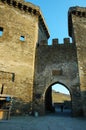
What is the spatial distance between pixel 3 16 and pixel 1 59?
3484mm

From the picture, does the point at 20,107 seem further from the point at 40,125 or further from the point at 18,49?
the point at 18,49

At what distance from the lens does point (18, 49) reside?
1012cm

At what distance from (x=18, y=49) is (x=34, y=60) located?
1.43 m

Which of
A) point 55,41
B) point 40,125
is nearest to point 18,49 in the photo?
point 55,41

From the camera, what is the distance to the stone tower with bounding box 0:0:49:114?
9141 millimetres

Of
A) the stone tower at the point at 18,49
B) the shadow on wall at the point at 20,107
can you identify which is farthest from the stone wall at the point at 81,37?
the shadow on wall at the point at 20,107

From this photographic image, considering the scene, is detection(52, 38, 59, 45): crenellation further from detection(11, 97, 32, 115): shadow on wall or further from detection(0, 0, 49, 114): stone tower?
detection(11, 97, 32, 115): shadow on wall

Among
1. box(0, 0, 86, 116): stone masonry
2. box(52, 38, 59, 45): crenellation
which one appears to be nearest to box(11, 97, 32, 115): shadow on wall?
box(0, 0, 86, 116): stone masonry

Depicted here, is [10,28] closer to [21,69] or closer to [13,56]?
[13,56]

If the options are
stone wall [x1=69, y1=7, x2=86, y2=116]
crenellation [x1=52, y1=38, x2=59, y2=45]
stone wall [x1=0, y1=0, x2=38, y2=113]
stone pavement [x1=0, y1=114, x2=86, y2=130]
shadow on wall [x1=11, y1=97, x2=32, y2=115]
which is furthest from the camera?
crenellation [x1=52, y1=38, x2=59, y2=45]

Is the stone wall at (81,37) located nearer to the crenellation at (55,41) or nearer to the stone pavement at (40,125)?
the crenellation at (55,41)

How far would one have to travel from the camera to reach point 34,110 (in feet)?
30.3

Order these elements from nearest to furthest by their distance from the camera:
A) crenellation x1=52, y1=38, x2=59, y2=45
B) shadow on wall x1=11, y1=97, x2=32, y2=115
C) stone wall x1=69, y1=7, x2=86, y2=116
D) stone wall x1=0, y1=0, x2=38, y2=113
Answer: shadow on wall x1=11, y1=97, x2=32, y2=115 < stone wall x1=0, y1=0, x2=38, y2=113 < stone wall x1=69, y1=7, x2=86, y2=116 < crenellation x1=52, y1=38, x2=59, y2=45

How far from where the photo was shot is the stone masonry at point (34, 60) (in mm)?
9156
